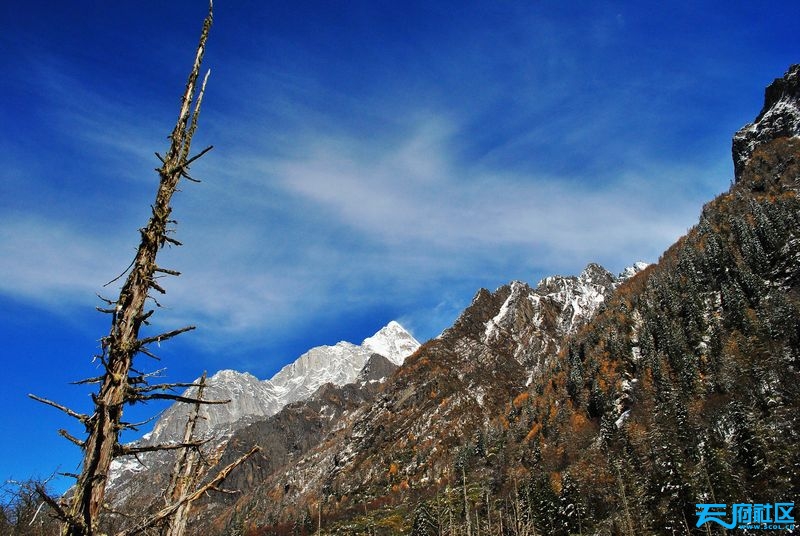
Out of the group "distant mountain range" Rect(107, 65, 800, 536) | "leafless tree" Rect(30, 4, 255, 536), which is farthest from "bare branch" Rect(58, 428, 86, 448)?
"distant mountain range" Rect(107, 65, 800, 536)

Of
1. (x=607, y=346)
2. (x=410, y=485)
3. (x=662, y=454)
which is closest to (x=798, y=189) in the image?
(x=607, y=346)

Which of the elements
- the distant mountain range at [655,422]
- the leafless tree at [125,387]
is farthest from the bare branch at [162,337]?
the distant mountain range at [655,422]

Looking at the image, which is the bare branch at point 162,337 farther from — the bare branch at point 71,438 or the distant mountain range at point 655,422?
the distant mountain range at point 655,422

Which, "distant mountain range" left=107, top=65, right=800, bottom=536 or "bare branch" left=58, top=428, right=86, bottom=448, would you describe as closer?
"bare branch" left=58, top=428, right=86, bottom=448

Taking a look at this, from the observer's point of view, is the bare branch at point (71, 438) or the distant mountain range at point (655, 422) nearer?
the bare branch at point (71, 438)

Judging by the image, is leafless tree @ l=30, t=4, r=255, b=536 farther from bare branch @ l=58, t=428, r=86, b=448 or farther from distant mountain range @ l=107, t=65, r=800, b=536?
distant mountain range @ l=107, t=65, r=800, b=536

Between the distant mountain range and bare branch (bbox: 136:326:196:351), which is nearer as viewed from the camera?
bare branch (bbox: 136:326:196:351)

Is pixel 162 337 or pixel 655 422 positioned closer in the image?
pixel 162 337

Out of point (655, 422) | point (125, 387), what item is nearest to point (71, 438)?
point (125, 387)

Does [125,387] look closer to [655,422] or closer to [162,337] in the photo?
[162,337]

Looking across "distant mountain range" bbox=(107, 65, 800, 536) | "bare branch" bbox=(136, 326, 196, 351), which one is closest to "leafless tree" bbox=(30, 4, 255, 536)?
"bare branch" bbox=(136, 326, 196, 351)

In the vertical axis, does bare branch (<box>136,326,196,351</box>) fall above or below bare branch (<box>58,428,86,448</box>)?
above

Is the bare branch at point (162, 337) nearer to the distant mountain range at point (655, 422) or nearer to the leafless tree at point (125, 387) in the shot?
the leafless tree at point (125, 387)

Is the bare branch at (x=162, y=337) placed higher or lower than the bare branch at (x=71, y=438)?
higher
